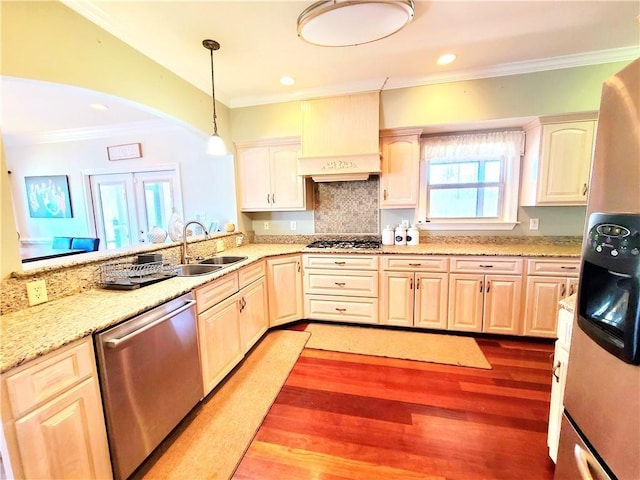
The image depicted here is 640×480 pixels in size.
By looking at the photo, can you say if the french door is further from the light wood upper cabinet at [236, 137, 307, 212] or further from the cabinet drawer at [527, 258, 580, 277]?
the cabinet drawer at [527, 258, 580, 277]

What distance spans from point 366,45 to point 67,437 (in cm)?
286

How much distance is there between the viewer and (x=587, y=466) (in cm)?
92

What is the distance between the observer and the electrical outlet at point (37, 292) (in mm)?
1415

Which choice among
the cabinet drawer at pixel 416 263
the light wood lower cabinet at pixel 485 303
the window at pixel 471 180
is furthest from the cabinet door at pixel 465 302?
the window at pixel 471 180

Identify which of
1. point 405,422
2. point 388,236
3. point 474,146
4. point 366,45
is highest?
point 366,45

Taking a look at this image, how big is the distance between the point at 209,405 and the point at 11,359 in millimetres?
1261

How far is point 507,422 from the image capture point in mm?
1715

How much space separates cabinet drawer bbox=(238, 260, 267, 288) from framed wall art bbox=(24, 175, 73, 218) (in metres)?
3.81

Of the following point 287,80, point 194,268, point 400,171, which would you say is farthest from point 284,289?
point 287,80

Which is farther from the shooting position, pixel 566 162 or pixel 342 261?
pixel 342 261

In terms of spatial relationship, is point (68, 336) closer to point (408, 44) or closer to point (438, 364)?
point (438, 364)

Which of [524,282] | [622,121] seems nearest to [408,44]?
[622,121]

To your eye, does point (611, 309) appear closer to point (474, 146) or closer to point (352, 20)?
point (352, 20)

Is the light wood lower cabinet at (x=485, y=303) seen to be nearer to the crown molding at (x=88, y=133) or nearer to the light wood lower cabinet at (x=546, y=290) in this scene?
the light wood lower cabinet at (x=546, y=290)
